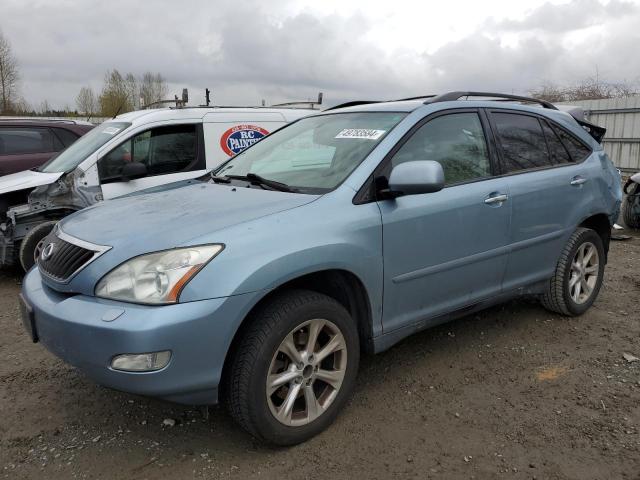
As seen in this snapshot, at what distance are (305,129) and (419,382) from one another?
185cm

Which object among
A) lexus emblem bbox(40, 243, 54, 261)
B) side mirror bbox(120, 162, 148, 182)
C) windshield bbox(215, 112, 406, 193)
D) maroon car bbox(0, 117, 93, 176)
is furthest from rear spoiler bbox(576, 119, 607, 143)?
maroon car bbox(0, 117, 93, 176)

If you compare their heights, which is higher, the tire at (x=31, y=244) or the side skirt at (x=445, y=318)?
the tire at (x=31, y=244)

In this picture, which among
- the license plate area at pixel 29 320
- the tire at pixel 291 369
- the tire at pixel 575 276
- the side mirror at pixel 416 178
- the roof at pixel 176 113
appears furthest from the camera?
the roof at pixel 176 113

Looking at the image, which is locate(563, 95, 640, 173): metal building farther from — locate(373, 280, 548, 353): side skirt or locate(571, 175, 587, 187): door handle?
locate(373, 280, 548, 353): side skirt

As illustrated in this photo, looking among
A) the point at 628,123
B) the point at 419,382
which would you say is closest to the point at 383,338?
the point at 419,382

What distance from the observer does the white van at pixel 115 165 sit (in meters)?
5.67

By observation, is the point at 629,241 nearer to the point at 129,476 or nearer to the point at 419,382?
Result: the point at 419,382

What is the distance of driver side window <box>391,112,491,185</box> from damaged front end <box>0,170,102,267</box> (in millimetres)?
3781

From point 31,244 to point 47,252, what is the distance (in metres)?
3.10

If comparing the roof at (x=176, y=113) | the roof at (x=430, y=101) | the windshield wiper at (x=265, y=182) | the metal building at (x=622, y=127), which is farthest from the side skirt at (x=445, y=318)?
the metal building at (x=622, y=127)

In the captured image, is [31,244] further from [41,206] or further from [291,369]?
[291,369]

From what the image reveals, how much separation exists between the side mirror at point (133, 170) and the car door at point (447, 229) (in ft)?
11.6

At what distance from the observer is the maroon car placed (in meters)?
7.80

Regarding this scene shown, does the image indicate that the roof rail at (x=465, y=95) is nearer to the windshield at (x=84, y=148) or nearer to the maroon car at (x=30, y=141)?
the windshield at (x=84, y=148)
